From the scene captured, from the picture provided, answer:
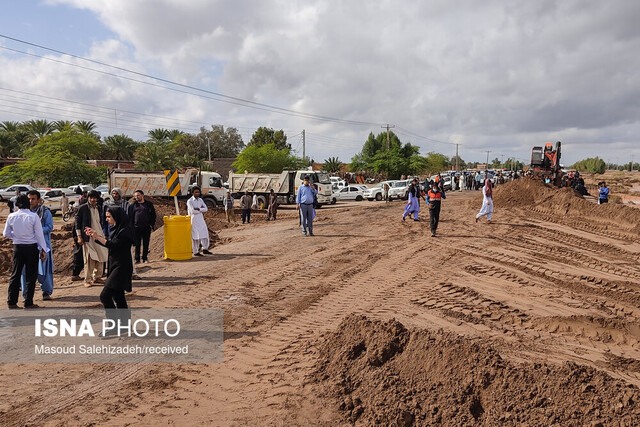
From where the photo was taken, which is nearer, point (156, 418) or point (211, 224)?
point (156, 418)

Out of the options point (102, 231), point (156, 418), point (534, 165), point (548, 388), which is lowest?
point (156, 418)

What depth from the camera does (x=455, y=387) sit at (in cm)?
397

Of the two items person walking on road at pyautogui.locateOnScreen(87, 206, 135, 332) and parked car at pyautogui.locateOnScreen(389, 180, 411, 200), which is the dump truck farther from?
person walking on road at pyautogui.locateOnScreen(87, 206, 135, 332)

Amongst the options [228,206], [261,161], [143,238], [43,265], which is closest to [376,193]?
[228,206]

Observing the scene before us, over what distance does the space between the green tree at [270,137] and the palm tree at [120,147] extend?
62.8 ft

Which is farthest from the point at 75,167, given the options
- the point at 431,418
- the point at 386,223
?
the point at 431,418

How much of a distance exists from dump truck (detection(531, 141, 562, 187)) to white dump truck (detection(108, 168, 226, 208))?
22004 mm

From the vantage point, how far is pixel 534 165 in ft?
107

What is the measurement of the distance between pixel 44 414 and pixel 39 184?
40.3 m

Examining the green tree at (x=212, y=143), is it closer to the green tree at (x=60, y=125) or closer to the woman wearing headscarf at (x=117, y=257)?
the green tree at (x=60, y=125)

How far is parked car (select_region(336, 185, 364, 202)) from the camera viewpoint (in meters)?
35.5

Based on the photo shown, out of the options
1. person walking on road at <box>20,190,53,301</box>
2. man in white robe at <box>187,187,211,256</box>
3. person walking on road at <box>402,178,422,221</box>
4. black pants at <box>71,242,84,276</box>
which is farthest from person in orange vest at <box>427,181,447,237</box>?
person walking on road at <box>20,190,53,301</box>

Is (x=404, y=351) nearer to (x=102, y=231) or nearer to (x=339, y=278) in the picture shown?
(x=339, y=278)

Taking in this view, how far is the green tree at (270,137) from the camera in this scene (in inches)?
2766
